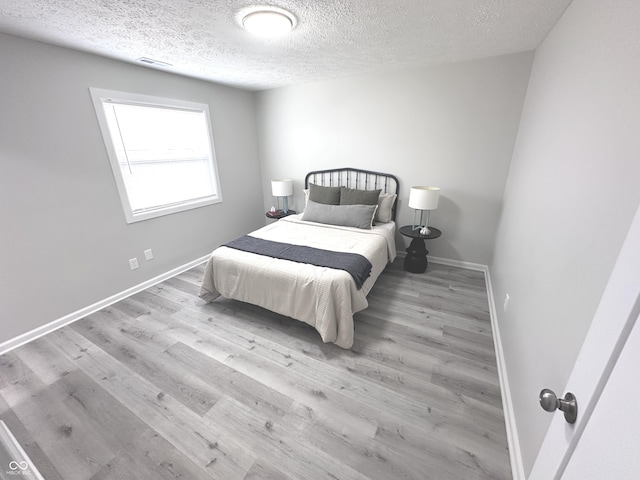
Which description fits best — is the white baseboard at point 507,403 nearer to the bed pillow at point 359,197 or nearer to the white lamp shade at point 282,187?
the bed pillow at point 359,197

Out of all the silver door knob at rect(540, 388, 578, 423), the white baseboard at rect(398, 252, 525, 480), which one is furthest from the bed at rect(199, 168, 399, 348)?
the silver door knob at rect(540, 388, 578, 423)

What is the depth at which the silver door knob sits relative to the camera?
1.85ft

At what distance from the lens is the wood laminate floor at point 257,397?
134cm

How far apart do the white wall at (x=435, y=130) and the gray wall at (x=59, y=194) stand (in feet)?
5.84

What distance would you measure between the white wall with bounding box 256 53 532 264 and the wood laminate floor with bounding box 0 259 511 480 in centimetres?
125

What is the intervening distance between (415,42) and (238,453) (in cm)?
321

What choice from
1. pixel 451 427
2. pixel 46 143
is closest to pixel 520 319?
pixel 451 427

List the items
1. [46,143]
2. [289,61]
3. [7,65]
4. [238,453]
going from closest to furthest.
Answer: [238,453] → [7,65] → [46,143] → [289,61]

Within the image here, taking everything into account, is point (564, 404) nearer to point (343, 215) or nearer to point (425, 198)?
point (425, 198)

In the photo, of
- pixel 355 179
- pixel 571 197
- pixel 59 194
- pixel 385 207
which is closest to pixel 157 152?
pixel 59 194

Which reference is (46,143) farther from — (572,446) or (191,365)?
(572,446)

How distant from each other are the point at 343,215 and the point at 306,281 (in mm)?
1370

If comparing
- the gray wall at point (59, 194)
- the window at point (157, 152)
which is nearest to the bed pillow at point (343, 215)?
the window at point (157, 152)

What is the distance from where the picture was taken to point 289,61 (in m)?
2.64
